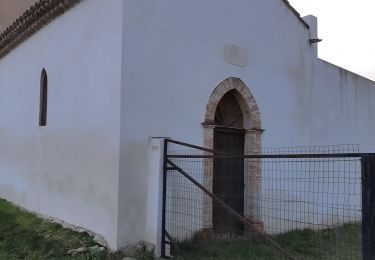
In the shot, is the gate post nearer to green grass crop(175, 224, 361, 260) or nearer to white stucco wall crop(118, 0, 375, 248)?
white stucco wall crop(118, 0, 375, 248)

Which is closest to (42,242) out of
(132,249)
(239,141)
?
(132,249)

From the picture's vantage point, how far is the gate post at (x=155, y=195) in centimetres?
707

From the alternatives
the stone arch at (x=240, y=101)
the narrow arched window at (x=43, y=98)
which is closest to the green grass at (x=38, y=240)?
the narrow arched window at (x=43, y=98)

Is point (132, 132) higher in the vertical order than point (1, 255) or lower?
higher

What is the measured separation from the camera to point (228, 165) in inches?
363

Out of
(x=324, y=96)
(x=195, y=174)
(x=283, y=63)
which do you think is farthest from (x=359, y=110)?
(x=195, y=174)

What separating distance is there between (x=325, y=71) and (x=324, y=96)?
661 mm

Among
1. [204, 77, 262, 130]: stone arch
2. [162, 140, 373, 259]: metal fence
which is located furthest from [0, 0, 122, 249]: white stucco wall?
[204, 77, 262, 130]: stone arch

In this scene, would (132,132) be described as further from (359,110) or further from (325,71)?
(359,110)

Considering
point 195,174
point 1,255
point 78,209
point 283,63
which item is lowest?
point 1,255

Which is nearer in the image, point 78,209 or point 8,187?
point 78,209

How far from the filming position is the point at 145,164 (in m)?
7.41

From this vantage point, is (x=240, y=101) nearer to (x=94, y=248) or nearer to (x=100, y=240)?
(x=100, y=240)

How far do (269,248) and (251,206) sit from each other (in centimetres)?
212
